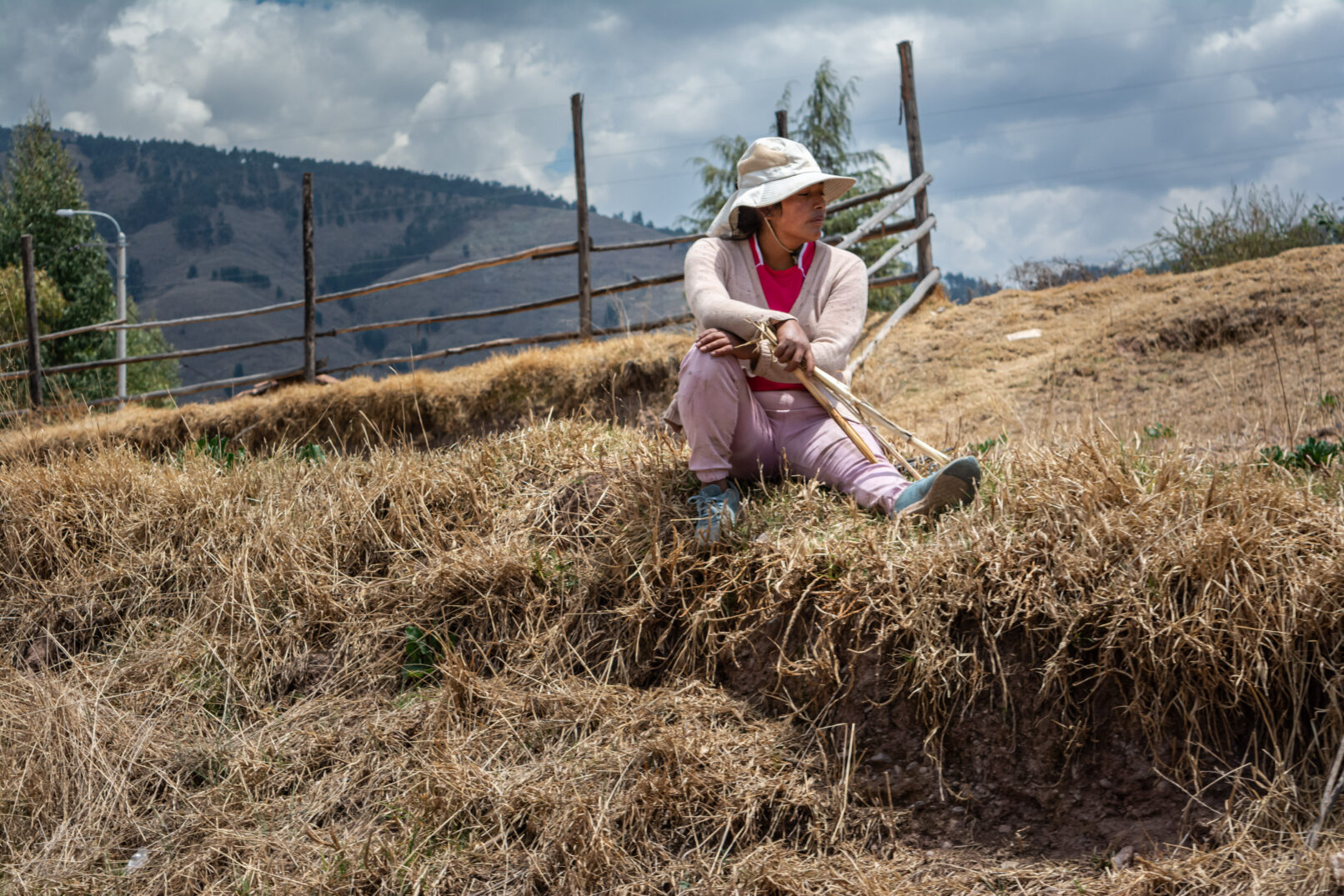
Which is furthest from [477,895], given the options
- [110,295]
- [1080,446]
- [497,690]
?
[110,295]

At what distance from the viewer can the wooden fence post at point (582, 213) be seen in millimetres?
8695

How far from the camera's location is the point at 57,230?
83.6ft

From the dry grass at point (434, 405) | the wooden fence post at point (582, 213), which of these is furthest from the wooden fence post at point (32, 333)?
the wooden fence post at point (582, 213)

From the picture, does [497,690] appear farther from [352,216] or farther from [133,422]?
[352,216]

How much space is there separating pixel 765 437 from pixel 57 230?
28764 millimetres

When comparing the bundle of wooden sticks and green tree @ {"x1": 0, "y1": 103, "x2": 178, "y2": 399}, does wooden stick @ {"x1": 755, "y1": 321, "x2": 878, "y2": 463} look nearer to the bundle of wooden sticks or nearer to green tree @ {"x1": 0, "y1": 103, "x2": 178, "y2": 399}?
the bundle of wooden sticks

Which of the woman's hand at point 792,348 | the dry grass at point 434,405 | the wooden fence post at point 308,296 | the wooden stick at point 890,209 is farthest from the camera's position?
the wooden fence post at point 308,296

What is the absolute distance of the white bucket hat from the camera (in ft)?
9.90

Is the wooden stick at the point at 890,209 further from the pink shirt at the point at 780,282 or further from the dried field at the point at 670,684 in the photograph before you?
the pink shirt at the point at 780,282

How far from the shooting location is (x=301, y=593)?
3.52 meters

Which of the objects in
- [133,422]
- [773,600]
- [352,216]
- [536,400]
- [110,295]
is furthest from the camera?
[352,216]

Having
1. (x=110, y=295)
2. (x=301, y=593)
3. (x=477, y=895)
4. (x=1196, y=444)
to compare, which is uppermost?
(x=110, y=295)

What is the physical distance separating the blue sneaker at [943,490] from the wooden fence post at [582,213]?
19.9 ft

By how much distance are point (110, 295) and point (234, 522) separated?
94.3 ft
